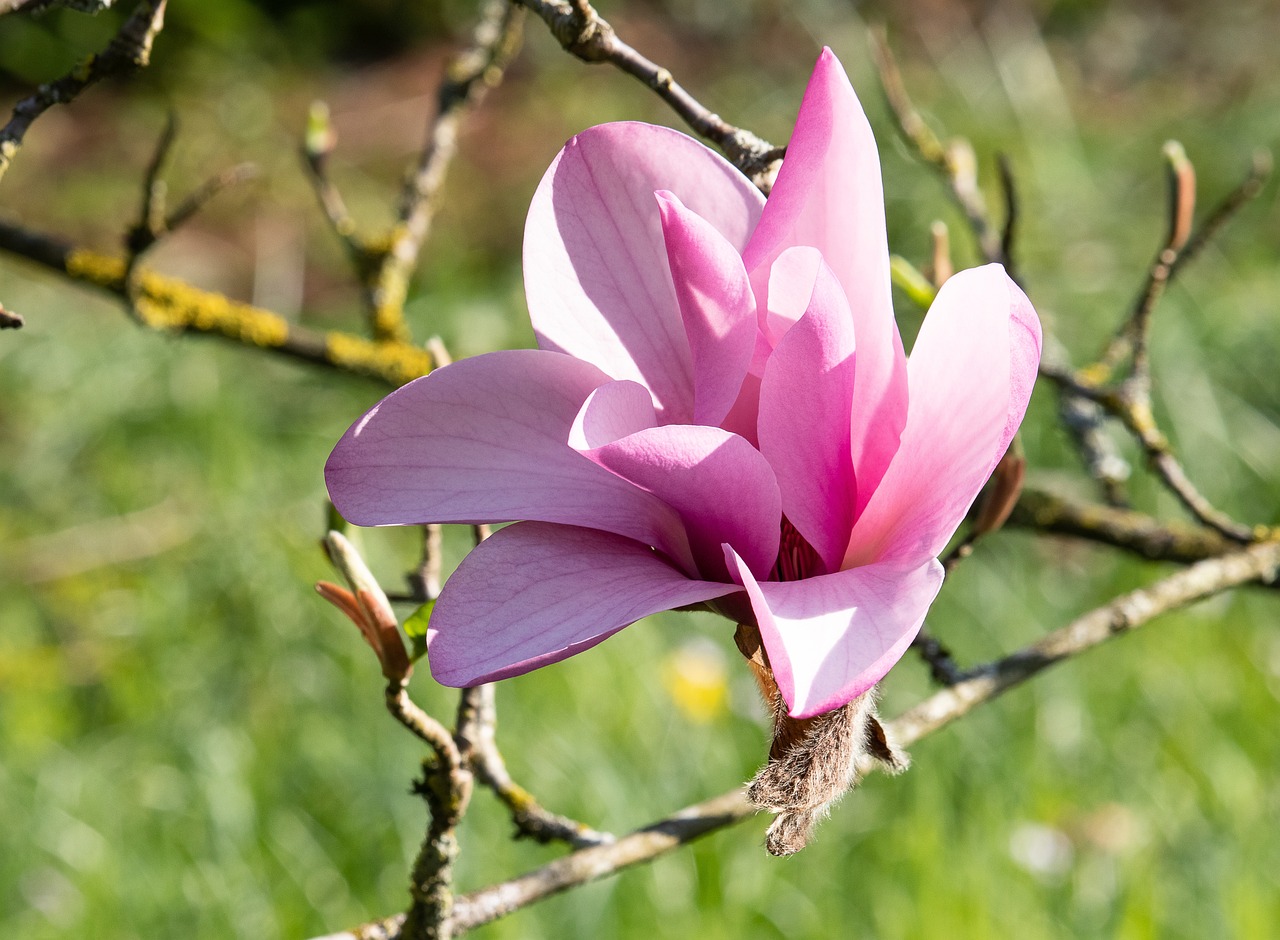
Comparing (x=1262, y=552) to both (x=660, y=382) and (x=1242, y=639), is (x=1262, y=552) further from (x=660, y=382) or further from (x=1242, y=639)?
(x=1242, y=639)

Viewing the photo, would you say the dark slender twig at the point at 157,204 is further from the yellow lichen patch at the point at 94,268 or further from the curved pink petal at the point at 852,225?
the curved pink petal at the point at 852,225

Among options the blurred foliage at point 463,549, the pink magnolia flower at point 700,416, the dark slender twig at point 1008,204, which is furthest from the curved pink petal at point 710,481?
the blurred foliage at point 463,549

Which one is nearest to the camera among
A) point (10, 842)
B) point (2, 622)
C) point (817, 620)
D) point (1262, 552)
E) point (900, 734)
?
point (817, 620)

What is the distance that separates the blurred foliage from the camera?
167 cm

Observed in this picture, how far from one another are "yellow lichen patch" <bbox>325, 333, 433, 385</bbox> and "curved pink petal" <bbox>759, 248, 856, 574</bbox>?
46 cm

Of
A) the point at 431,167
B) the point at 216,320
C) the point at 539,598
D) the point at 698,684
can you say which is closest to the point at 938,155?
the point at 431,167

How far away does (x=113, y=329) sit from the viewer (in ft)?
11.3

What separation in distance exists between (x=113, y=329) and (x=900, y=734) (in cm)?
335

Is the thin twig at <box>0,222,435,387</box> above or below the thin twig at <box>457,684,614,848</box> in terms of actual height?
above

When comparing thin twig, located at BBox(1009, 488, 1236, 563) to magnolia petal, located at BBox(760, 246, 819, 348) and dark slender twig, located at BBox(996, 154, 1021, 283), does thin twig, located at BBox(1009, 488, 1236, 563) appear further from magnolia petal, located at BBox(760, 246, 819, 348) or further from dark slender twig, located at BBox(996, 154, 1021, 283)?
magnolia petal, located at BBox(760, 246, 819, 348)

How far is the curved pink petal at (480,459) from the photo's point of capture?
38 cm

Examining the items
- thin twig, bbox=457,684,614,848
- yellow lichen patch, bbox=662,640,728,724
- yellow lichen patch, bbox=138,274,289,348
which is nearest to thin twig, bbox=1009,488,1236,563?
thin twig, bbox=457,684,614,848

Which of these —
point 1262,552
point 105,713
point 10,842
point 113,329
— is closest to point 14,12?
point 1262,552

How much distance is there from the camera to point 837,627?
1.07ft
